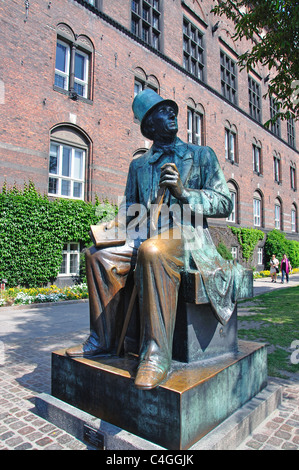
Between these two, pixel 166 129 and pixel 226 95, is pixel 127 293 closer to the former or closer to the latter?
pixel 166 129

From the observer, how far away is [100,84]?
591 inches

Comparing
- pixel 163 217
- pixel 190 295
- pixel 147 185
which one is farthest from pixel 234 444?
pixel 147 185

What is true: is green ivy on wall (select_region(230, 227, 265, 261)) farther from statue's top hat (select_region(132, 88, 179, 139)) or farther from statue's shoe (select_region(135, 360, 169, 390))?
statue's shoe (select_region(135, 360, 169, 390))

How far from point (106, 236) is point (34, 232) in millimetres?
10117

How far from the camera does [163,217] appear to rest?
290 centimetres

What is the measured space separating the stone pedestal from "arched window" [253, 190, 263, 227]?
26.4 meters

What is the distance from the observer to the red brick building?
12.1m


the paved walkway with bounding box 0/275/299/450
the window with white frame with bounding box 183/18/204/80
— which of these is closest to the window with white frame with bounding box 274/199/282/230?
the window with white frame with bounding box 183/18/204/80

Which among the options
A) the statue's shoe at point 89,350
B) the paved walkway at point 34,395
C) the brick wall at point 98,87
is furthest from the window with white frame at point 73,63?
the statue's shoe at point 89,350

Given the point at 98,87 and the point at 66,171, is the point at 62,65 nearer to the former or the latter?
the point at 98,87

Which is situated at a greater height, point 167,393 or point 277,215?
point 277,215

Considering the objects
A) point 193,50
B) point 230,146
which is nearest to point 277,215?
point 230,146
